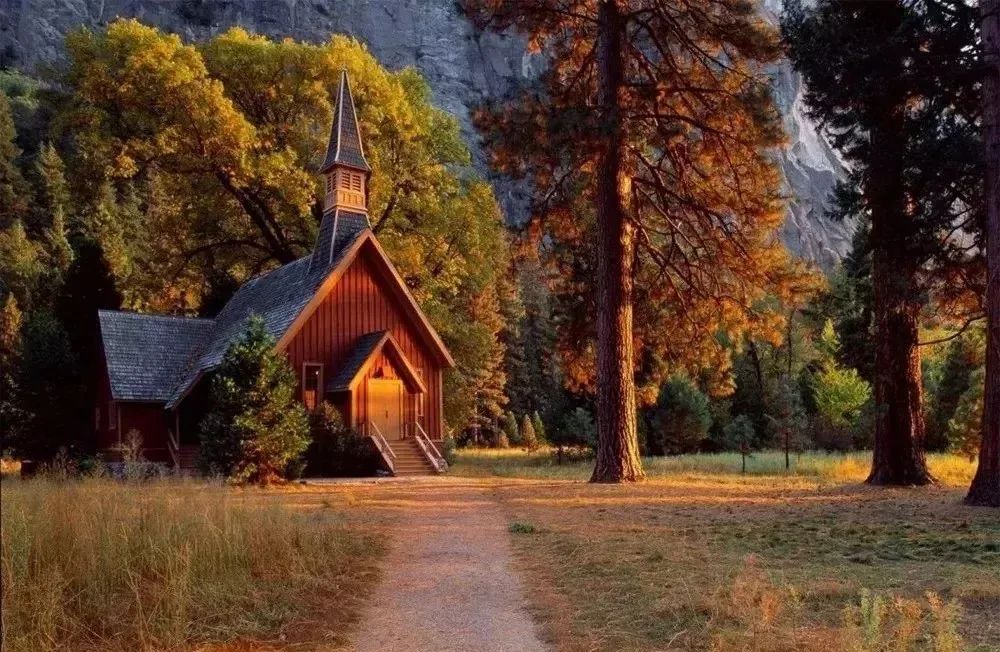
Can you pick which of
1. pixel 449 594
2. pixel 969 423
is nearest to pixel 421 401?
pixel 969 423

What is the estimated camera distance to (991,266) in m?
11.9

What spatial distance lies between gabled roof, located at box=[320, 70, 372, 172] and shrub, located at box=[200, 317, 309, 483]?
8.74 m

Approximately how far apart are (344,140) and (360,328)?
20.6 feet

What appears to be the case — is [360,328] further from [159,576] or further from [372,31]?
[372,31]

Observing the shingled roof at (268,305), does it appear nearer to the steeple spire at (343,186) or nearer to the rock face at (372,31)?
the steeple spire at (343,186)

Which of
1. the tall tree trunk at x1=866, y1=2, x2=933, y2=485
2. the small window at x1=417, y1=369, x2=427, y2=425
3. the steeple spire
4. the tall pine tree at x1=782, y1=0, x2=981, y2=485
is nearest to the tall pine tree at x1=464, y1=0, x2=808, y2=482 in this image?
the tall pine tree at x1=782, y1=0, x2=981, y2=485

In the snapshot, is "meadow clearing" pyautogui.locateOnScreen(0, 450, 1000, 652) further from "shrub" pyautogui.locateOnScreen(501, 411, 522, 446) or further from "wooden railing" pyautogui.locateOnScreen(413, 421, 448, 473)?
"shrub" pyautogui.locateOnScreen(501, 411, 522, 446)

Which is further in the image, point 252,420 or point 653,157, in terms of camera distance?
point 653,157

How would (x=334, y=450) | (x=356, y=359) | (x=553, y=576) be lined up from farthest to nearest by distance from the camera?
(x=356, y=359) < (x=334, y=450) < (x=553, y=576)

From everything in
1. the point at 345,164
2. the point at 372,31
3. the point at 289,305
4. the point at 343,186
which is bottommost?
the point at 289,305

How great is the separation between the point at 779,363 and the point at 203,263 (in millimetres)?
37044

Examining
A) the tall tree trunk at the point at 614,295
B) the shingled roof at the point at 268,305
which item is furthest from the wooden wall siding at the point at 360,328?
the tall tree trunk at the point at 614,295

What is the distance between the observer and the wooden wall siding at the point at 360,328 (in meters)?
23.4

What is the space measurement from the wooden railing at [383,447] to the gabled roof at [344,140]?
853cm
